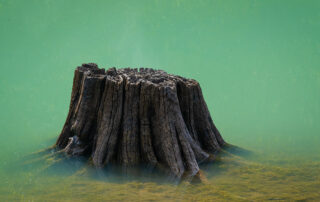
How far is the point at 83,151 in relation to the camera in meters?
9.88

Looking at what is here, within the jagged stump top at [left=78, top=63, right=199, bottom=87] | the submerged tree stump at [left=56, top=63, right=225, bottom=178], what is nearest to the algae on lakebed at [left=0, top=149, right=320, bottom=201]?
the submerged tree stump at [left=56, top=63, right=225, bottom=178]

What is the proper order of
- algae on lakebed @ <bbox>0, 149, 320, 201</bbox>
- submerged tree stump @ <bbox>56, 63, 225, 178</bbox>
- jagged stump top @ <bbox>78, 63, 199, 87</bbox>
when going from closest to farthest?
algae on lakebed @ <bbox>0, 149, 320, 201</bbox> < submerged tree stump @ <bbox>56, 63, 225, 178</bbox> < jagged stump top @ <bbox>78, 63, 199, 87</bbox>

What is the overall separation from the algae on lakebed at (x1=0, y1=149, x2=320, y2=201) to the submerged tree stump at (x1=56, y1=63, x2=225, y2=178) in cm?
72

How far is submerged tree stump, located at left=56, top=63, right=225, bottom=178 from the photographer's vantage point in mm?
9023

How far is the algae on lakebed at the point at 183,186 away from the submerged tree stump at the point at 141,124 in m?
0.72

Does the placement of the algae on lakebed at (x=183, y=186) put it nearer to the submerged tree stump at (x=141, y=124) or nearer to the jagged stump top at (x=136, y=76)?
the submerged tree stump at (x=141, y=124)

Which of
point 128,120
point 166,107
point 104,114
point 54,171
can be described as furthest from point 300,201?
point 54,171

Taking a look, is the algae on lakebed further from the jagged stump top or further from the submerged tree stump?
the jagged stump top

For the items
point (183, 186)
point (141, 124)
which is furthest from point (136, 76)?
point (183, 186)

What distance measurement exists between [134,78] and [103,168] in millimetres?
2692

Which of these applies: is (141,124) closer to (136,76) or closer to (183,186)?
(136,76)

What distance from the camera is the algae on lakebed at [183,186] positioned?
23.4ft

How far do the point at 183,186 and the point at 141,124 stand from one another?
7.44 feet

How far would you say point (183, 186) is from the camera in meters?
7.77
